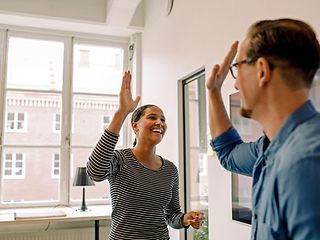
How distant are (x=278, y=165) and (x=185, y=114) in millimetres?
2706

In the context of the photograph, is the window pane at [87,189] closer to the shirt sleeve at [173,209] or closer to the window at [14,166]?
the window at [14,166]

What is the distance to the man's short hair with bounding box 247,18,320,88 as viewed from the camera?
0.75 meters

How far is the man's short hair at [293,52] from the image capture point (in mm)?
754

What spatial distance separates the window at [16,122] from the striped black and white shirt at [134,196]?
308 cm

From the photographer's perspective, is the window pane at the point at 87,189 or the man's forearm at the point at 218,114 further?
the window pane at the point at 87,189

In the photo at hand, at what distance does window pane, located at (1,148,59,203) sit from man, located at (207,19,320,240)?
400 centimetres

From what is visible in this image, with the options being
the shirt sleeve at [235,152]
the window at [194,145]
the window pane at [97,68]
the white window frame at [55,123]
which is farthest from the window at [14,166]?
the shirt sleeve at [235,152]

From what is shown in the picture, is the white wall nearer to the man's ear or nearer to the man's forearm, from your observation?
the man's forearm

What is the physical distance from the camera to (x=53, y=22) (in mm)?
4355

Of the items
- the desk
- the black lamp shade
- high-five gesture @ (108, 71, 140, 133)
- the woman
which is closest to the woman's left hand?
the woman

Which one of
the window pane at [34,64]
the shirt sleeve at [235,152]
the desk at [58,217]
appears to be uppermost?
the window pane at [34,64]

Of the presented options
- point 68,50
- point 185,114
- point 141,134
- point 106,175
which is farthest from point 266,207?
point 68,50

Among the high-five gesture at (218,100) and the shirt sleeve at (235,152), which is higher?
the high-five gesture at (218,100)

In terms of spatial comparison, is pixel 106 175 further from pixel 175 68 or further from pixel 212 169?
pixel 175 68
